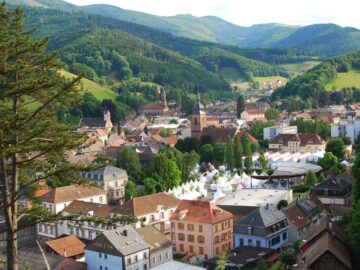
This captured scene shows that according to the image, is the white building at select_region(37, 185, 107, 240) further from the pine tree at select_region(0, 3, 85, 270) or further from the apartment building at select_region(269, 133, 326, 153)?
the apartment building at select_region(269, 133, 326, 153)

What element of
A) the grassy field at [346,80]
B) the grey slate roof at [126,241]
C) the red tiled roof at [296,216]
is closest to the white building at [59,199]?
the grey slate roof at [126,241]

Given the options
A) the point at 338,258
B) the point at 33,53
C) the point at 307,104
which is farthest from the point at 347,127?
the point at 33,53

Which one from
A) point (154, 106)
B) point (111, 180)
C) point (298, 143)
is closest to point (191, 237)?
point (111, 180)

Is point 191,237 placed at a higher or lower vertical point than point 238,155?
lower

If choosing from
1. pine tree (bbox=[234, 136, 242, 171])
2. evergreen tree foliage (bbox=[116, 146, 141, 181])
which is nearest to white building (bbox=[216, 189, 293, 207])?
pine tree (bbox=[234, 136, 242, 171])

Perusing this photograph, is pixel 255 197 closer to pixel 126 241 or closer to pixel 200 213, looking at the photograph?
pixel 200 213

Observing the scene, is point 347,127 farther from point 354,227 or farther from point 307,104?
point 354,227
